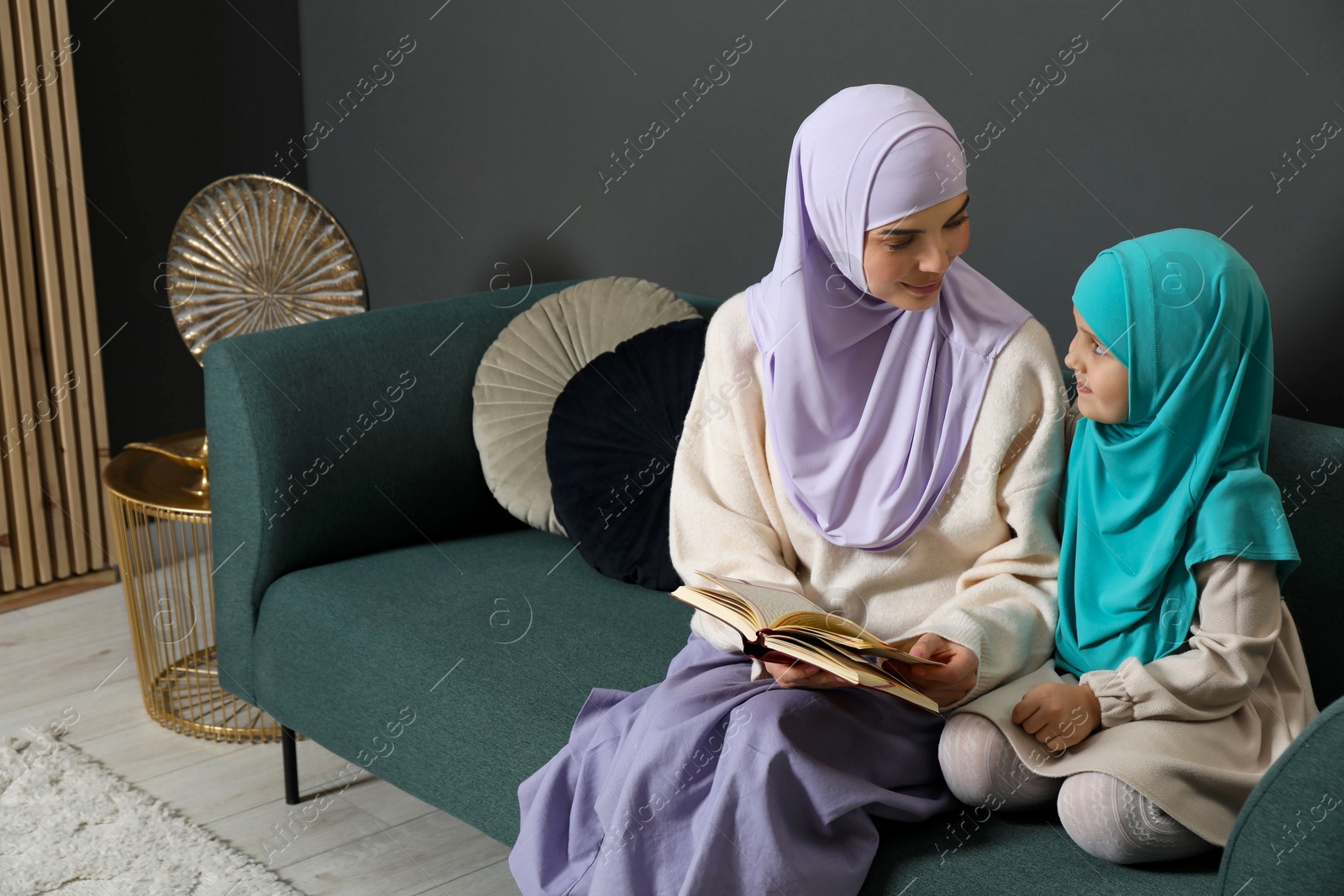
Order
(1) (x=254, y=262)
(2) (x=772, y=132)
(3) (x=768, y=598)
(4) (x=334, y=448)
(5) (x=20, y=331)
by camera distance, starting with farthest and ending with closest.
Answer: (5) (x=20, y=331), (1) (x=254, y=262), (2) (x=772, y=132), (4) (x=334, y=448), (3) (x=768, y=598)

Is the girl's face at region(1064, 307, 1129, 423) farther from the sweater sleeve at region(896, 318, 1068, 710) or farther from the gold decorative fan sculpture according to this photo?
the gold decorative fan sculpture

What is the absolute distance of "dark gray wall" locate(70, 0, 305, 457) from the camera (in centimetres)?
341

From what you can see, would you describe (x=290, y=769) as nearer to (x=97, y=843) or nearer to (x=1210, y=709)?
(x=97, y=843)

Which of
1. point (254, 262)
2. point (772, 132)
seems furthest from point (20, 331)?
point (772, 132)

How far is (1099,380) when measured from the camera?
1.43 meters

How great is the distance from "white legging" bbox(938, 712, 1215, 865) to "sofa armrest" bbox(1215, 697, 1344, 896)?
0.37 feet

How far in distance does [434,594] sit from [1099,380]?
3.65 ft

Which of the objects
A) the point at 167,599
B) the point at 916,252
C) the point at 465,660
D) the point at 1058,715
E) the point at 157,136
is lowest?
the point at 167,599

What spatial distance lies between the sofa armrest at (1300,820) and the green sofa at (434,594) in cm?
14

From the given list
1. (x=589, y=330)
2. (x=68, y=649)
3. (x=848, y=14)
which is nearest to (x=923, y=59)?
(x=848, y=14)

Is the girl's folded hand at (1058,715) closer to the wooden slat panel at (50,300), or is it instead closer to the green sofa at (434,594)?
the green sofa at (434,594)

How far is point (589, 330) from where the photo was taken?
2342 mm

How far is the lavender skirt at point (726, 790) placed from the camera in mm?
1356

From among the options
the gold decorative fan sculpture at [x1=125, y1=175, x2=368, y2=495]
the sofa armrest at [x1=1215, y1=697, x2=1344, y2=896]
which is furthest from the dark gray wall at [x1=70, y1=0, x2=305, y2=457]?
the sofa armrest at [x1=1215, y1=697, x2=1344, y2=896]
